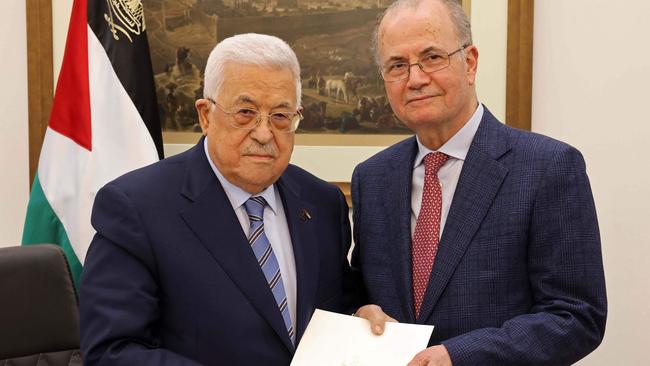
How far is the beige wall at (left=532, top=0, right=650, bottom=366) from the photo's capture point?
312 centimetres

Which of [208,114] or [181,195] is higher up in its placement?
[208,114]

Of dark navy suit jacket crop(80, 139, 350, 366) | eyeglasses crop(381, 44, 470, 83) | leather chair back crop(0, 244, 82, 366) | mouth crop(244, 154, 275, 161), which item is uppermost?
eyeglasses crop(381, 44, 470, 83)

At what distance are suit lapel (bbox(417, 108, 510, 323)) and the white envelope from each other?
0.54 feet

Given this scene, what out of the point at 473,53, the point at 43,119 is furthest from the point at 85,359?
the point at 43,119

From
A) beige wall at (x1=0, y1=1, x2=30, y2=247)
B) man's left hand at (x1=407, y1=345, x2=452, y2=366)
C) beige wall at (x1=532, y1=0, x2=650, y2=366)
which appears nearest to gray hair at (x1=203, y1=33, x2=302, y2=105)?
man's left hand at (x1=407, y1=345, x2=452, y2=366)

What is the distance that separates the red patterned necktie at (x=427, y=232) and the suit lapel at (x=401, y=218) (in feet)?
0.06

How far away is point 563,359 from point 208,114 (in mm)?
1101

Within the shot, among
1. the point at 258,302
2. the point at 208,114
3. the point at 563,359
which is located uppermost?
the point at 208,114

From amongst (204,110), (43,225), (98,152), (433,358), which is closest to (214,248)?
(204,110)

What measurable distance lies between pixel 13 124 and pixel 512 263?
2.74 meters

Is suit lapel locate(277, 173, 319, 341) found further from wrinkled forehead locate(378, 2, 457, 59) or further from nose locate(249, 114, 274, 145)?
wrinkled forehead locate(378, 2, 457, 59)

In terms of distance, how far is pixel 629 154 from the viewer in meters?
3.15

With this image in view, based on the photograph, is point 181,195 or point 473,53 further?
point 473,53

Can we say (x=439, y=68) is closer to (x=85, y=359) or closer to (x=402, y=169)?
(x=402, y=169)
